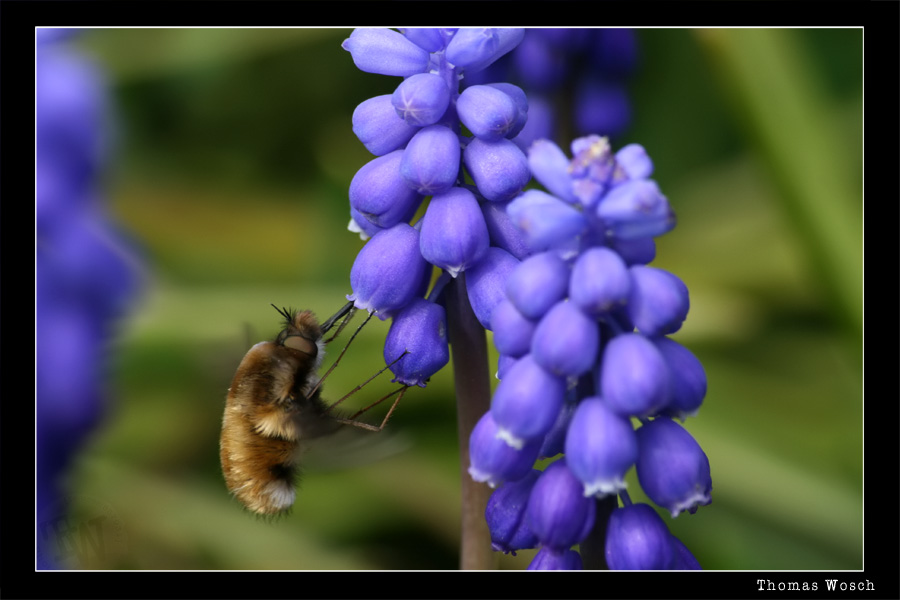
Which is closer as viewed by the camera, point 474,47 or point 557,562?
point 557,562

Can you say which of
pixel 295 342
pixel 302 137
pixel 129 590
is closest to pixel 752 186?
pixel 302 137

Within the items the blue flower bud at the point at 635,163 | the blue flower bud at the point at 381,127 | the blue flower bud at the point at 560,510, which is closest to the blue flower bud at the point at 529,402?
the blue flower bud at the point at 560,510

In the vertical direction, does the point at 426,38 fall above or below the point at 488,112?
above

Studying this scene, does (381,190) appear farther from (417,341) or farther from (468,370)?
(468,370)

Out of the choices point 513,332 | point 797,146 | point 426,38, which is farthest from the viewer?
point 797,146

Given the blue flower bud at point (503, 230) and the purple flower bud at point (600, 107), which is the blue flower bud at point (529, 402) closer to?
the blue flower bud at point (503, 230)

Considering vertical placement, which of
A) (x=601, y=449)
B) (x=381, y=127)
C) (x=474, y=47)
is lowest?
(x=601, y=449)

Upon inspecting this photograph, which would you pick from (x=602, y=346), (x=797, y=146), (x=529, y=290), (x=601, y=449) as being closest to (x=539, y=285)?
(x=529, y=290)

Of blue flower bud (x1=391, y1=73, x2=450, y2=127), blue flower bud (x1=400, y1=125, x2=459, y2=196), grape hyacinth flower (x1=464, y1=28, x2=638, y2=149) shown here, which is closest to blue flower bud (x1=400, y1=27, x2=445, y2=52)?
blue flower bud (x1=391, y1=73, x2=450, y2=127)
